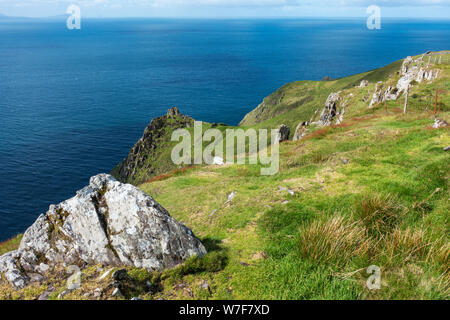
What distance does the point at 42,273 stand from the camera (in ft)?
39.4

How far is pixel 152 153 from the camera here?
13050 centimetres

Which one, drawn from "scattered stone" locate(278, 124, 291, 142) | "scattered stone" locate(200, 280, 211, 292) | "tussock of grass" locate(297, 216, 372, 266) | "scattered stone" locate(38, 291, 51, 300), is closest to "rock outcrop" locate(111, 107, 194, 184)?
"scattered stone" locate(278, 124, 291, 142)

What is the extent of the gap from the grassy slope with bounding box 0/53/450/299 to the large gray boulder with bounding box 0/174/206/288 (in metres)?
0.73

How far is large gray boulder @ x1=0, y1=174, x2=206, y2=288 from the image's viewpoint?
11.6 meters

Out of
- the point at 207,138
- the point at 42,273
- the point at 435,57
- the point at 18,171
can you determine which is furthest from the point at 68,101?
the point at 42,273

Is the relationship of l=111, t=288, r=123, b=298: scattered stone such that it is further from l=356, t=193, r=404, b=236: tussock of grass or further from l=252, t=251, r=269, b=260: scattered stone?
l=356, t=193, r=404, b=236: tussock of grass

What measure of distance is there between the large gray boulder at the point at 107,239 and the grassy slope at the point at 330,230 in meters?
0.73

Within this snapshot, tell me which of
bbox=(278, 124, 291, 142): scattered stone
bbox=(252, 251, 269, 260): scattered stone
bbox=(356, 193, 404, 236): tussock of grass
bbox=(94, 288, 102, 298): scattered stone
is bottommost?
bbox=(278, 124, 291, 142): scattered stone

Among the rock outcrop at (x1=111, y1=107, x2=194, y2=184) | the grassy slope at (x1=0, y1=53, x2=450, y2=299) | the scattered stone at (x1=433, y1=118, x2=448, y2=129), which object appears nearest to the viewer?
the grassy slope at (x1=0, y1=53, x2=450, y2=299)

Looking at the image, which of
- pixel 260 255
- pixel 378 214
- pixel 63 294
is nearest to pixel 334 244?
pixel 260 255

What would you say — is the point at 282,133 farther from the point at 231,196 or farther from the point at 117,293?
the point at 117,293

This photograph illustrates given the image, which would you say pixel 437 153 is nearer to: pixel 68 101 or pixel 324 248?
pixel 324 248

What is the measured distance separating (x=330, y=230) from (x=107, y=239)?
8321 millimetres
